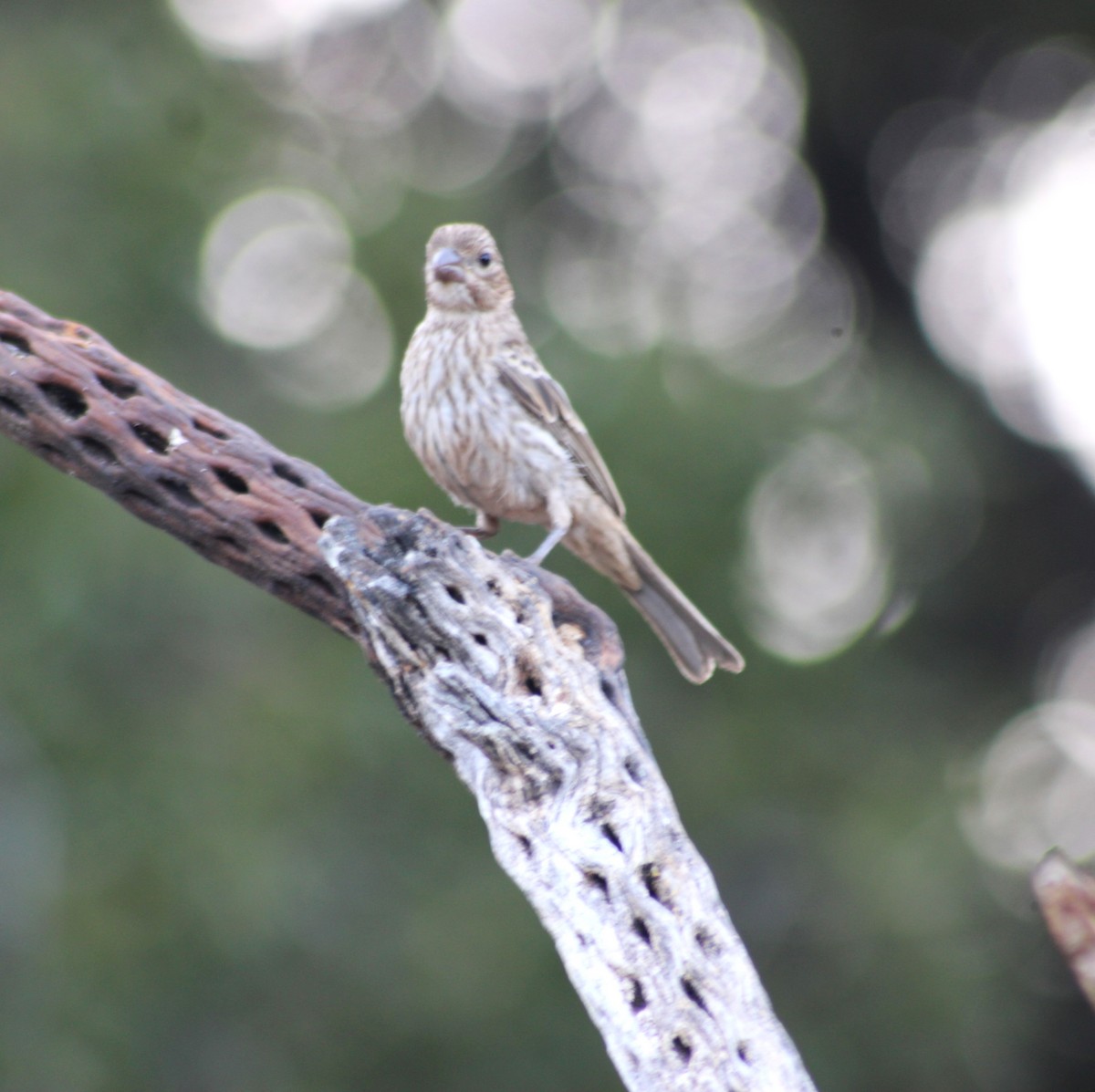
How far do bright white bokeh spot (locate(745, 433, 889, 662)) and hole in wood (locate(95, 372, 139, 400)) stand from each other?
19.5ft

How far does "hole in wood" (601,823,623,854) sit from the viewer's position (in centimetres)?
356

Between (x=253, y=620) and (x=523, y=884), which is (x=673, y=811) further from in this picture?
(x=253, y=620)

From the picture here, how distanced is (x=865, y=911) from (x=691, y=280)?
184 inches

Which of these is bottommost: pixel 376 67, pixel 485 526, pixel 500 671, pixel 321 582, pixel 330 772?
pixel 500 671

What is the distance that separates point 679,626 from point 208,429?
202 centimetres

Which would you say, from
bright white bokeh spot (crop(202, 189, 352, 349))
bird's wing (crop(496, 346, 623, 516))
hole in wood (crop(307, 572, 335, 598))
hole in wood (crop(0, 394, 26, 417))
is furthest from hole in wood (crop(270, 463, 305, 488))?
bright white bokeh spot (crop(202, 189, 352, 349))

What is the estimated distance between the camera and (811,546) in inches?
403

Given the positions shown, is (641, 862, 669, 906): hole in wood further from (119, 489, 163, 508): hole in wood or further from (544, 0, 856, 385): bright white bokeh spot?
(544, 0, 856, 385): bright white bokeh spot

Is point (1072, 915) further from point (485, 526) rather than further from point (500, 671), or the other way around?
point (485, 526)

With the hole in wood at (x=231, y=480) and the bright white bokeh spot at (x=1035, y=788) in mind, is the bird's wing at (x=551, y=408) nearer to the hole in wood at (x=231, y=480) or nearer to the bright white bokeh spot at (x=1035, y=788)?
the hole in wood at (x=231, y=480)

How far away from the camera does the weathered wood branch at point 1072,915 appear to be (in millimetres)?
2719

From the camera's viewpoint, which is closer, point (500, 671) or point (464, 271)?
point (500, 671)

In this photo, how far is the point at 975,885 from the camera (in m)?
9.73

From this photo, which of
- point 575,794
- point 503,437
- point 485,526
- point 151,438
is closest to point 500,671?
point 575,794
